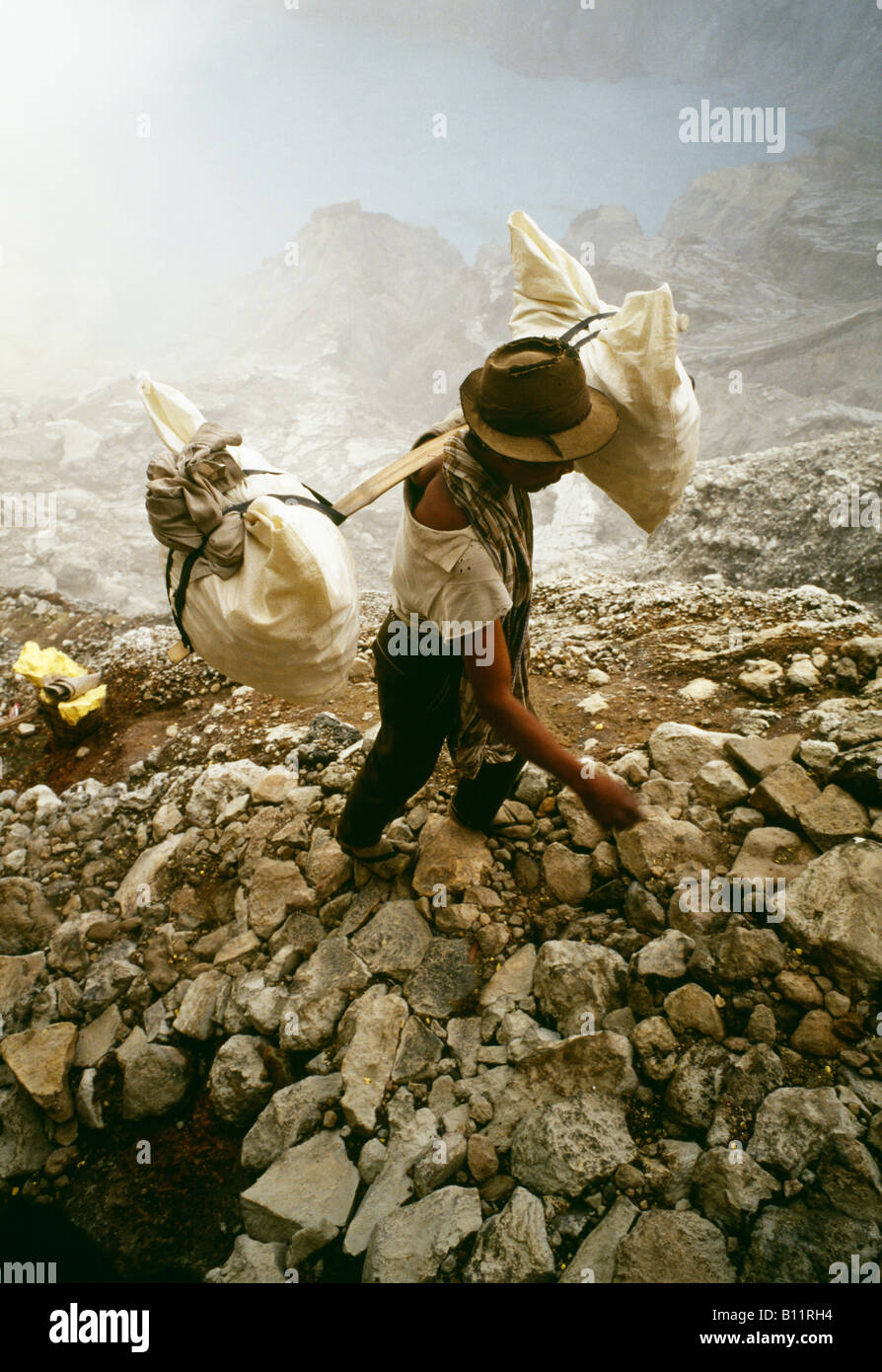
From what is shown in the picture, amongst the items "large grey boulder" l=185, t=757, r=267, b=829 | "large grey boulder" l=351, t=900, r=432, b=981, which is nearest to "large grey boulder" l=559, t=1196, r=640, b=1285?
"large grey boulder" l=351, t=900, r=432, b=981

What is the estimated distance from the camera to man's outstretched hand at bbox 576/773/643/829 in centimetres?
131

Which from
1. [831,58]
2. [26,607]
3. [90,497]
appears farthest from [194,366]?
[831,58]

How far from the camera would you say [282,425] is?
17422mm

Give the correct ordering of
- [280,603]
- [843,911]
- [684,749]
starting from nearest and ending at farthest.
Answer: [280,603] < [843,911] < [684,749]

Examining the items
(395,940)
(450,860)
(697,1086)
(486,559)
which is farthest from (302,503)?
(697,1086)

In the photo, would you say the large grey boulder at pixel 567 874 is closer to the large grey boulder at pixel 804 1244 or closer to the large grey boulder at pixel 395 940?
the large grey boulder at pixel 395 940

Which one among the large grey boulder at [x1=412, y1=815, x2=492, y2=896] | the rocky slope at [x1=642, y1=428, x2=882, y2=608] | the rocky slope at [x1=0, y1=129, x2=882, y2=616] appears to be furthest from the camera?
the rocky slope at [x1=0, y1=129, x2=882, y2=616]

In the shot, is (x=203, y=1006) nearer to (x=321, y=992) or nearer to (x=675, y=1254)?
(x=321, y=992)

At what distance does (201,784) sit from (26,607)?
4809 millimetres

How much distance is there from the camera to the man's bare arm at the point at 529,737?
1.31 m

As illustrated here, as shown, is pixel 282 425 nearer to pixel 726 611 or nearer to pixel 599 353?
pixel 726 611

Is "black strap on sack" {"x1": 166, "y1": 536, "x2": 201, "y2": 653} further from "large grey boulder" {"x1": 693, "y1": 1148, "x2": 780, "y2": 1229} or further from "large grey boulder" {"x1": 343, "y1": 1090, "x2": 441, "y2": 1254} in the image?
"large grey boulder" {"x1": 693, "y1": 1148, "x2": 780, "y2": 1229}

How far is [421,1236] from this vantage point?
1.35m

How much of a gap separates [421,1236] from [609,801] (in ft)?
3.37
